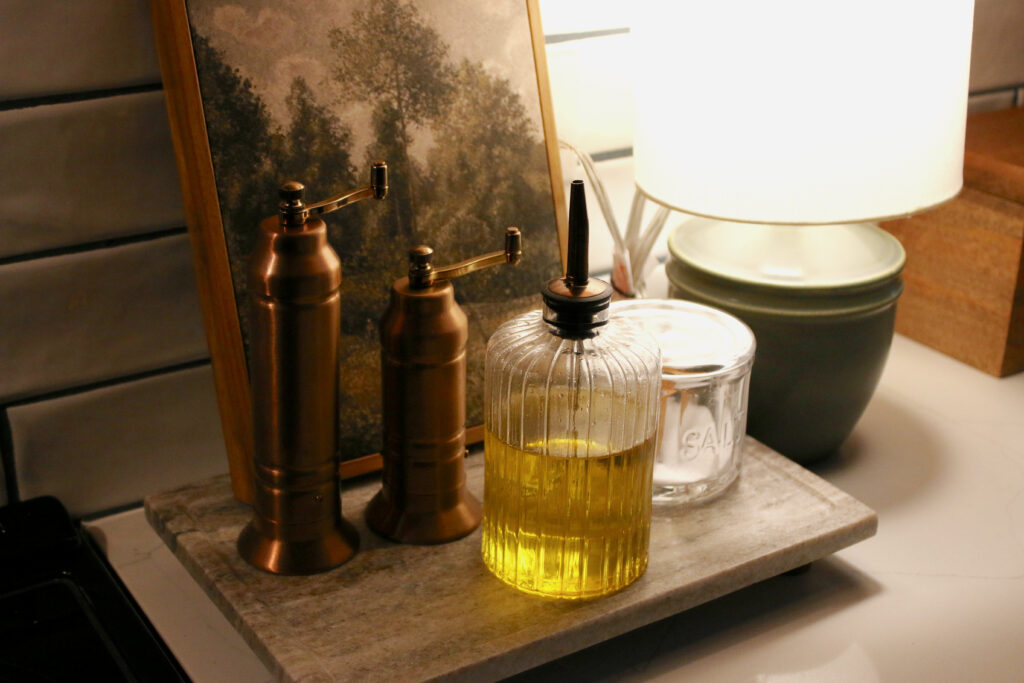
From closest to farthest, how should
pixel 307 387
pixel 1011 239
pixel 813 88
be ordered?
pixel 307 387 < pixel 813 88 < pixel 1011 239

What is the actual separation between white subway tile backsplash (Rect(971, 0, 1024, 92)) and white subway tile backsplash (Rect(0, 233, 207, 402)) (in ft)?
3.00

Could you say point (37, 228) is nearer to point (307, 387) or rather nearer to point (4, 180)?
point (4, 180)

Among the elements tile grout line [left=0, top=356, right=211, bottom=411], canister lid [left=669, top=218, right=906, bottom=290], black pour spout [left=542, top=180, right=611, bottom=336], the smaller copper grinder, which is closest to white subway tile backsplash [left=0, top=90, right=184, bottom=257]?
tile grout line [left=0, top=356, right=211, bottom=411]

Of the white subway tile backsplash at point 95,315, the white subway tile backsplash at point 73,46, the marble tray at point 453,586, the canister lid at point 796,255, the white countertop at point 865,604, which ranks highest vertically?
the white subway tile backsplash at point 73,46

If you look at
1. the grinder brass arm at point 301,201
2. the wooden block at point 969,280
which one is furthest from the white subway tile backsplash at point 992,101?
the grinder brass arm at point 301,201

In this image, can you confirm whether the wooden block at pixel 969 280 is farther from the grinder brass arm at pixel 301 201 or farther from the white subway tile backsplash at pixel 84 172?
the white subway tile backsplash at pixel 84 172

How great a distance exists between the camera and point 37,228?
2.57ft

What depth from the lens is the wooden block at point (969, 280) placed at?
1.05m

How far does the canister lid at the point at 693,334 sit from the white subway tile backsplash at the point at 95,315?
0.34 m

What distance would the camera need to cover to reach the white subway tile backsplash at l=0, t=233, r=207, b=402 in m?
0.80

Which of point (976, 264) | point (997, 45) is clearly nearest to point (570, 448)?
point (976, 264)

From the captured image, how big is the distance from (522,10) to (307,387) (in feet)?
1.21

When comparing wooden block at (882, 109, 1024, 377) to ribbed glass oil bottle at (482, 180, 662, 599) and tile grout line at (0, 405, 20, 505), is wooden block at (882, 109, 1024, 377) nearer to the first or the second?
ribbed glass oil bottle at (482, 180, 662, 599)

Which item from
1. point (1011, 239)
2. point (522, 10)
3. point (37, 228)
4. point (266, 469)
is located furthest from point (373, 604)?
point (1011, 239)
